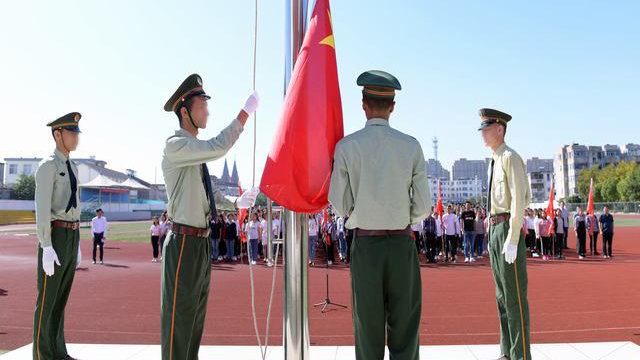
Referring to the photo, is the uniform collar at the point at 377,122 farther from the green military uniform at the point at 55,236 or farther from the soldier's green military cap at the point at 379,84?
the green military uniform at the point at 55,236

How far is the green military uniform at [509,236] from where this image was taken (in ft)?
13.2

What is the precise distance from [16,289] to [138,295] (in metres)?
3.79

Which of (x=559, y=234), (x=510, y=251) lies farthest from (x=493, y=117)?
(x=559, y=234)

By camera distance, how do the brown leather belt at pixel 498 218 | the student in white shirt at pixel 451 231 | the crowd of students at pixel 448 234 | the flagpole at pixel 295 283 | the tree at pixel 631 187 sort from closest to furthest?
the flagpole at pixel 295 283
the brown leather belt at pixel 498 218
the crowd of students at pixel 448 234
the student in white shirt at pixel 451 231
the tree at pixel 631 187

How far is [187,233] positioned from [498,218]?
3146 millimetres

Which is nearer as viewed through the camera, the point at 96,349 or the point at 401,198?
the point at 401,198

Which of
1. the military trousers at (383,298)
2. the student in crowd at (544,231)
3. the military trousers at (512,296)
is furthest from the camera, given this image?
the student in crowd at (544,231)

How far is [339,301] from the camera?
28.6 feet

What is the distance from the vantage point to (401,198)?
9.23ft

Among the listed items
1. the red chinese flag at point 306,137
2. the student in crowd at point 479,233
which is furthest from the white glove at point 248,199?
the student in crowd at point 479,233

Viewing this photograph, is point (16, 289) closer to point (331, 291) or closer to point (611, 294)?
point (331, 291)

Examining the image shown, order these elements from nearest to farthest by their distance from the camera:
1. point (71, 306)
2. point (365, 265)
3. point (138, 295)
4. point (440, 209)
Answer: point (365, 265) < point (71, 306) < point (138, 295) < point (440, 209)

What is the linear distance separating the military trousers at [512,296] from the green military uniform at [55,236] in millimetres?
4473

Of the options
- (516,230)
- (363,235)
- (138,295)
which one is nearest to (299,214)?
(363,235)
